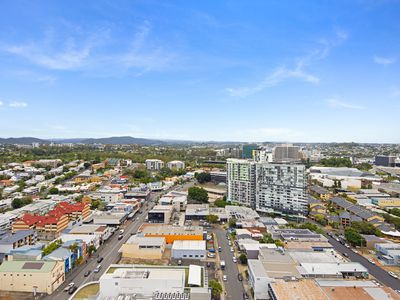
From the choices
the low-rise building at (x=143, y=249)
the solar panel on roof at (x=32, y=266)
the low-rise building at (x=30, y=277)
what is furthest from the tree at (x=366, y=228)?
the solar panel on roof at (x=32, y=266)

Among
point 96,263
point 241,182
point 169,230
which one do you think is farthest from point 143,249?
point 241,182

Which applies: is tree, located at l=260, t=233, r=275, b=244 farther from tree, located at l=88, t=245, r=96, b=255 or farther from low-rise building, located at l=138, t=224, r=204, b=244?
tree, located at l=88, t=245, r=96, b=255

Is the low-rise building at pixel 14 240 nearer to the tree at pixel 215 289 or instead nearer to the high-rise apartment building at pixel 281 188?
the tree at pixel 215 289

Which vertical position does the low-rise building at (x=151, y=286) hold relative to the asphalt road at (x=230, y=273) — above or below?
above

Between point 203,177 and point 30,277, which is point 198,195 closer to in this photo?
point 203,177

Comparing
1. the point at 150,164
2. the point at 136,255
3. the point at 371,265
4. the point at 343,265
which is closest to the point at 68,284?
the point at 136,255

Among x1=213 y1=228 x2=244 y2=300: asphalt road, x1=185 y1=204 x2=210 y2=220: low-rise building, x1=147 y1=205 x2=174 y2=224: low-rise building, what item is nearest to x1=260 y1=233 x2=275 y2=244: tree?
x1=213 y1=228 x2=244 y2=300: asphalt road
